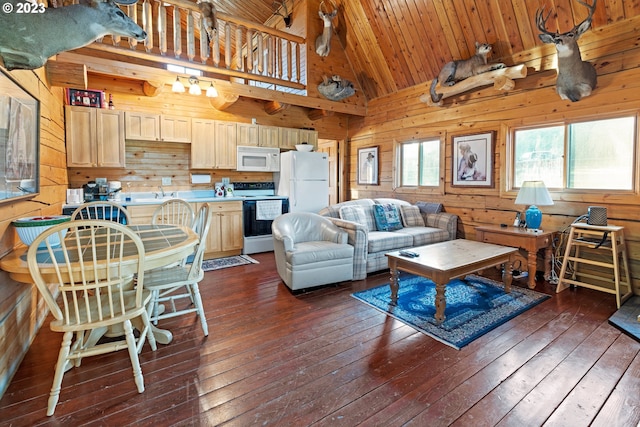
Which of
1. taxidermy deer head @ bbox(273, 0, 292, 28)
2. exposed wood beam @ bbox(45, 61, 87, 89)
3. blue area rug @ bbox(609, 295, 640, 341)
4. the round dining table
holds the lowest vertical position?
blue area rug @ bbox(609, 295, 640, 341)

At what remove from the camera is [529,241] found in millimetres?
3590

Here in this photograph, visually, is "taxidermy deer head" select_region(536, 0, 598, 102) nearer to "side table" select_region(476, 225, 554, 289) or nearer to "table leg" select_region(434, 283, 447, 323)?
"side table" select_region(476, 225, 554, 289)

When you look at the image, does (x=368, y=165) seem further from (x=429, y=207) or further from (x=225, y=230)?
(x=225, y=230)

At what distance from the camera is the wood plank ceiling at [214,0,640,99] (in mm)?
3656

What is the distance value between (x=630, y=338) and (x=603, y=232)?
1135 mm

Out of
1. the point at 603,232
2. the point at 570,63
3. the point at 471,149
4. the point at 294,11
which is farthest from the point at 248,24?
the point at 603,232

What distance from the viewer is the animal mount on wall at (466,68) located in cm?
428

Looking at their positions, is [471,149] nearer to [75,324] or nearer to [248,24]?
[248,24]

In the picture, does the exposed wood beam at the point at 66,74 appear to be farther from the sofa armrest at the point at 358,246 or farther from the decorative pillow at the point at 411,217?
the decorative pillow at the point at 411,217

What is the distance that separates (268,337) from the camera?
99.3 inches

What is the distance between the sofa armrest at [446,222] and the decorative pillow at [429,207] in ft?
0.39

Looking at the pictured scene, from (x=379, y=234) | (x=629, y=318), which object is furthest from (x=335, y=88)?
(x=629, y=318)

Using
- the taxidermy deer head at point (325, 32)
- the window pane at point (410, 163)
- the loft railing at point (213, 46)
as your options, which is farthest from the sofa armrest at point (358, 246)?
the taxidermy deer head at point (325, 32)

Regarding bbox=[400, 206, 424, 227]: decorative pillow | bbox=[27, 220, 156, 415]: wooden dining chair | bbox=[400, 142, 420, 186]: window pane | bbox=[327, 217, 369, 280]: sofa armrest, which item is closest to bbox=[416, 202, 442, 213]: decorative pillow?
bbox=[400, 206, 424, 227]: decorative pillow
